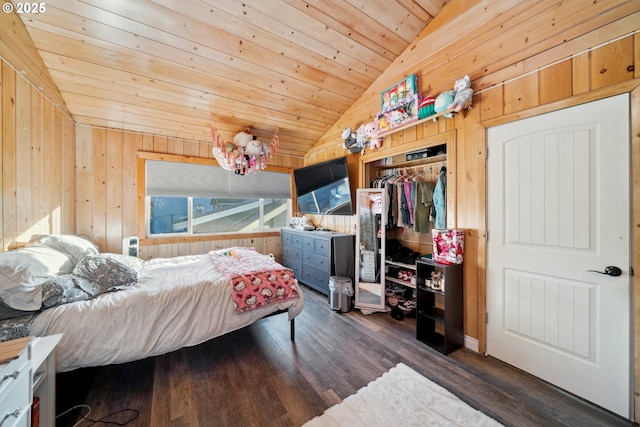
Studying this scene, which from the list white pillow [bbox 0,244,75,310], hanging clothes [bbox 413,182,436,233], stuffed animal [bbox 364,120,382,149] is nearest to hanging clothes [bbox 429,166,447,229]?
hanging clothes [bbox 413,182,436,233]

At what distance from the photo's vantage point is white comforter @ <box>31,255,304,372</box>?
56.8 inches

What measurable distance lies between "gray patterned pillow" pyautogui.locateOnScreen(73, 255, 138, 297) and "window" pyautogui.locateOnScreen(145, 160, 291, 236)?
6.17 feet

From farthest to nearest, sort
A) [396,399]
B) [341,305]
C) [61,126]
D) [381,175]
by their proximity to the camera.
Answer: [381,175], [341,305], [61,126], [396,399]

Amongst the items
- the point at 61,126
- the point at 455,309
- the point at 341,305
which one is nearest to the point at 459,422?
the point at 455,309

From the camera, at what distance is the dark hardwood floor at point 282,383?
57.4 inches

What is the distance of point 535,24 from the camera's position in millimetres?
1771

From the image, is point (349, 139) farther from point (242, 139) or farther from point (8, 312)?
point (8, 312)

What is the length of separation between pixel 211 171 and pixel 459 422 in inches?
162

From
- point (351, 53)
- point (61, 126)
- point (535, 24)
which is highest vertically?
point (351, 53)

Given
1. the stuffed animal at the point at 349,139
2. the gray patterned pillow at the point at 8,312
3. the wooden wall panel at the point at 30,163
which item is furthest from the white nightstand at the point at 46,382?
the stuffed animal at the point at 349,139

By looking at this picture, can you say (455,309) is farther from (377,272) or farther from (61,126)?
(61,126)

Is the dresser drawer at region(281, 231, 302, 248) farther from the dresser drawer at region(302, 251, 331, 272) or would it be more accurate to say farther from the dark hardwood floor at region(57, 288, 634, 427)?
the dark hardwood floor at region(57, 288, 634, 427)

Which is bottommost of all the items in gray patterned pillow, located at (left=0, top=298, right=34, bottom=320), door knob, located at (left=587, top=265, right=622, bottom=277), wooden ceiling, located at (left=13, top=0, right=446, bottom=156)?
gray patterned pillow, located at (left=0, top=298, right=34, bottom=320)

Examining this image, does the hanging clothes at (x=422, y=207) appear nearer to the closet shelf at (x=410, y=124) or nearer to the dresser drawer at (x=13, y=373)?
the closet shelf at (x=410, y=124)
